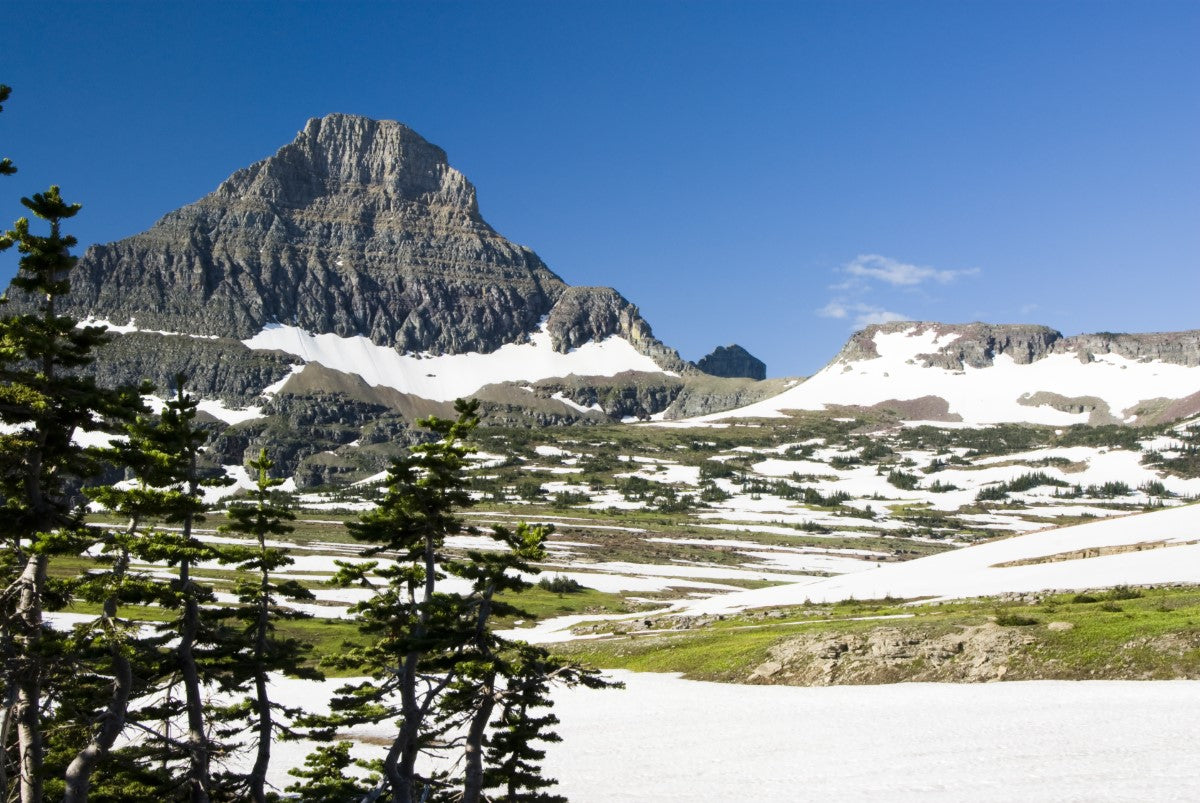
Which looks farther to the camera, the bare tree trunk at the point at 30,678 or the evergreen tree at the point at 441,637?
the evergreen tree at the point at 441,637

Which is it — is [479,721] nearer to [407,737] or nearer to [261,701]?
[407,737]

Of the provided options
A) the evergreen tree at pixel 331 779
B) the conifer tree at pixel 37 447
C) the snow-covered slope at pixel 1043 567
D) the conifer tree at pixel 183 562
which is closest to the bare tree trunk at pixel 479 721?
the evergreen tree at pixel 331 779

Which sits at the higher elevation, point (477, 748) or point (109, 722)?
point (109, 722)

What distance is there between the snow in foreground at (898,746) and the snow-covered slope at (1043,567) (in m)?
30.3

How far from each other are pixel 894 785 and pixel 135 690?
2244 cm

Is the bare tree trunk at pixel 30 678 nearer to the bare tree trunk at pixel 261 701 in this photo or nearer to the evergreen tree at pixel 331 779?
the bare tree trunk at pixel 261 701

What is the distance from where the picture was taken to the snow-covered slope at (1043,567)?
206 ft

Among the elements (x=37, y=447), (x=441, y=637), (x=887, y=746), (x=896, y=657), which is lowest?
(x=896, y=657)

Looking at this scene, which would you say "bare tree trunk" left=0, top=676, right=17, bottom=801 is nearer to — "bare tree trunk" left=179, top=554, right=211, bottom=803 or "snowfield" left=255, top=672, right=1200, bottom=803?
"bare tree trunk" left=179, top=554, right=211, bottom=803

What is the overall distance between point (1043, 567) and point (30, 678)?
7347 cm

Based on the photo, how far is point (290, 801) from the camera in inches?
1131

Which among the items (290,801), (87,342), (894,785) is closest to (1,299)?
(87,342)

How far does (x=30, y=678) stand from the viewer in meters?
19.0

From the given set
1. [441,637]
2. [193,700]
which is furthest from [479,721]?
[193,700]
